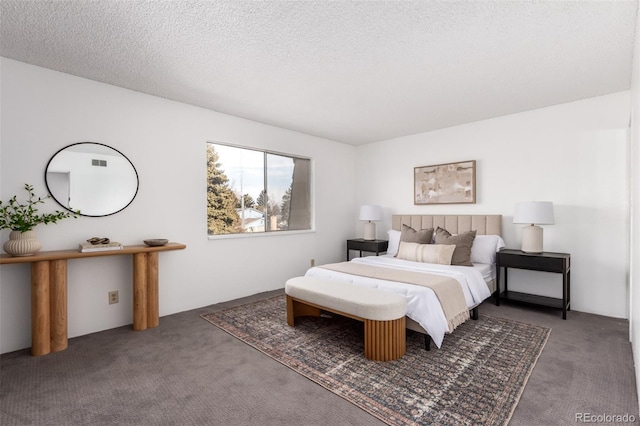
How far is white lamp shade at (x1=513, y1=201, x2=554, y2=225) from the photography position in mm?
3602

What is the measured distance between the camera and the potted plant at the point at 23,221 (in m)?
2.55

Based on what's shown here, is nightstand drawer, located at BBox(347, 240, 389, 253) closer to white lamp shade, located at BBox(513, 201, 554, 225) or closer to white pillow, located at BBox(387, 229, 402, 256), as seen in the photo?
white pillow, located at BBox(387, 229, 402, 256)

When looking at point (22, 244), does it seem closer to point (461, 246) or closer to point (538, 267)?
point (461, 246)

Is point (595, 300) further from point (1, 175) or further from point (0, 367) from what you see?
point (1, 175)

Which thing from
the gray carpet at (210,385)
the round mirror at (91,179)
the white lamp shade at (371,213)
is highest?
the round mirror at (91,179)

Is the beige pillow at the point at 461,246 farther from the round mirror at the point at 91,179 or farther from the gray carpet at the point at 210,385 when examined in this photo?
the round mirror at the point at 91,179

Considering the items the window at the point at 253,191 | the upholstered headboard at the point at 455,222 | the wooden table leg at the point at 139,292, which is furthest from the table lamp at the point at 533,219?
the wooden table leg at the point at 139,292

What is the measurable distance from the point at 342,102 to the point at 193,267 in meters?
2.72

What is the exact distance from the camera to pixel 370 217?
→ 5.28 metres

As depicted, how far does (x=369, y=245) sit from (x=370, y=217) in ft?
1.55

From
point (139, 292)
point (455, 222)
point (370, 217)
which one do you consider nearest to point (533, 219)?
point (455, 222)

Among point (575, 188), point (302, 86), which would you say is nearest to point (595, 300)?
point (575, 188)

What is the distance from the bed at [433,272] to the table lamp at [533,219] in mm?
387

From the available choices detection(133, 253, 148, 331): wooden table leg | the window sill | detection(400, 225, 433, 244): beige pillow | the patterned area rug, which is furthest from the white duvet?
detection(133, 253, 148, 331): wooden table leg
